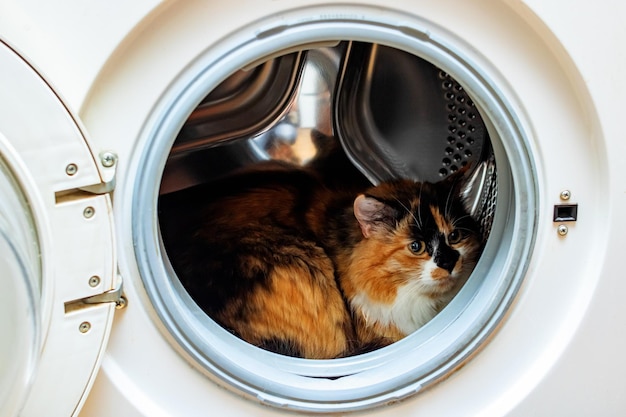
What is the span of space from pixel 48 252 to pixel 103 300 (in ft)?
0.37

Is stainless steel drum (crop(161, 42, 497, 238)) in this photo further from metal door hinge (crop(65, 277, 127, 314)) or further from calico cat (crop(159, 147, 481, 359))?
metal door hinge (crop(65, 277, 127, 314))

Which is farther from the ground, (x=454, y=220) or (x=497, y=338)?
(x=454, y=220)

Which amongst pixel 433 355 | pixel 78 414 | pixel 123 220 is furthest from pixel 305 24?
pixel 78 414

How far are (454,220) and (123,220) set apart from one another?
27.3 inches

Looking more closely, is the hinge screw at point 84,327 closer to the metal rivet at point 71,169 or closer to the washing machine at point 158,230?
the washing machine at point 158,230

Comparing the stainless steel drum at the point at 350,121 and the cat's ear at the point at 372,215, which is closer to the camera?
the cat's ear at the point at 372,215

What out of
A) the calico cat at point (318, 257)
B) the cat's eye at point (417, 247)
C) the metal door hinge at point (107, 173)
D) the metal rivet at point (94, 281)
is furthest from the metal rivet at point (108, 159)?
the cat's eye at point (417, 247)

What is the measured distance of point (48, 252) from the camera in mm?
813

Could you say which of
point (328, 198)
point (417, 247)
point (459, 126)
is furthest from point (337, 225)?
point (459, 126)

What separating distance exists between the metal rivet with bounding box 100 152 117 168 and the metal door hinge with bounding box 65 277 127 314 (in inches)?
6.5

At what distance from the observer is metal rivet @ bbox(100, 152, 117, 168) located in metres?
0.86

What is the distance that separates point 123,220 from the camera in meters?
0.89

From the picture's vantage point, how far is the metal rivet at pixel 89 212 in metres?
0.84

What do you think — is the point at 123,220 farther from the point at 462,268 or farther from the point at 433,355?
the point at 462,268
